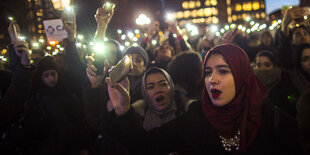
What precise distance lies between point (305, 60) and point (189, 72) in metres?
1.47

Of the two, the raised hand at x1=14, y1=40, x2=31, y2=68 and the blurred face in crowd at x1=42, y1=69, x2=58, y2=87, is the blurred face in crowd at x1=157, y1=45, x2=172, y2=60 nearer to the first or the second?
the blurred face in crowd at x1=42, y1=69, x2=58, y2=87

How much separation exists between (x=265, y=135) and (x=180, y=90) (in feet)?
4.78

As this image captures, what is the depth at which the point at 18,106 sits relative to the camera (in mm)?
2988

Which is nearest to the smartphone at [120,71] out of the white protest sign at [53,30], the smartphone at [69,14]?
the smartphone at [69,14]

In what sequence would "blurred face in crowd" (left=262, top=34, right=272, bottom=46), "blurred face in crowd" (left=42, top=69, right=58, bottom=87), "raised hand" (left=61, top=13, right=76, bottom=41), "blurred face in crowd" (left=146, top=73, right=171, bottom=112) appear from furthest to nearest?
"blurred face in crowd" (left=262, top=34, right=272, bottom=46), "raised hand" (left=61, top=13, right=76, bottom=41), "blurred face in crowd" (left=42, top=69, right=58, bottom=87), "blurred face in crowd" (left=146, top=73, right=171, bottom=112)

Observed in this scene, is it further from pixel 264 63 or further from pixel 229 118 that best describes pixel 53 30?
pixel 229 118

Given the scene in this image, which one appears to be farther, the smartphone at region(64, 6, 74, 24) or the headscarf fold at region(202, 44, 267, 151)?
the smartphone at region(64, 6, 74, 24)

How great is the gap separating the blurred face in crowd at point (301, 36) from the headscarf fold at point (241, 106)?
2.24 metres

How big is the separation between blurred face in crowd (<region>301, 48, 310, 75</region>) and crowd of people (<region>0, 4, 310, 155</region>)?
0.01 meters

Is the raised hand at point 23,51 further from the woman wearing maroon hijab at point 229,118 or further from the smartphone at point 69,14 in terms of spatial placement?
the woman wearing maroon hijab at point 229,118

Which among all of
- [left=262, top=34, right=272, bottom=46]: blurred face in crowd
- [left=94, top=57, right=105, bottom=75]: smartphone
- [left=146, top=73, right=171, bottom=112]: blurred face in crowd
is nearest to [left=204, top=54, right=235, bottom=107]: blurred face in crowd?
[left=146, top=73, right=171, bottom=112]: blurred face in crowd

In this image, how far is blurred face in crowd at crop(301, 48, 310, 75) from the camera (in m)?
3.03

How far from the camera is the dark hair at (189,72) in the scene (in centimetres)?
329

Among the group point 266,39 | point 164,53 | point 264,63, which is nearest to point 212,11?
point 266,39
